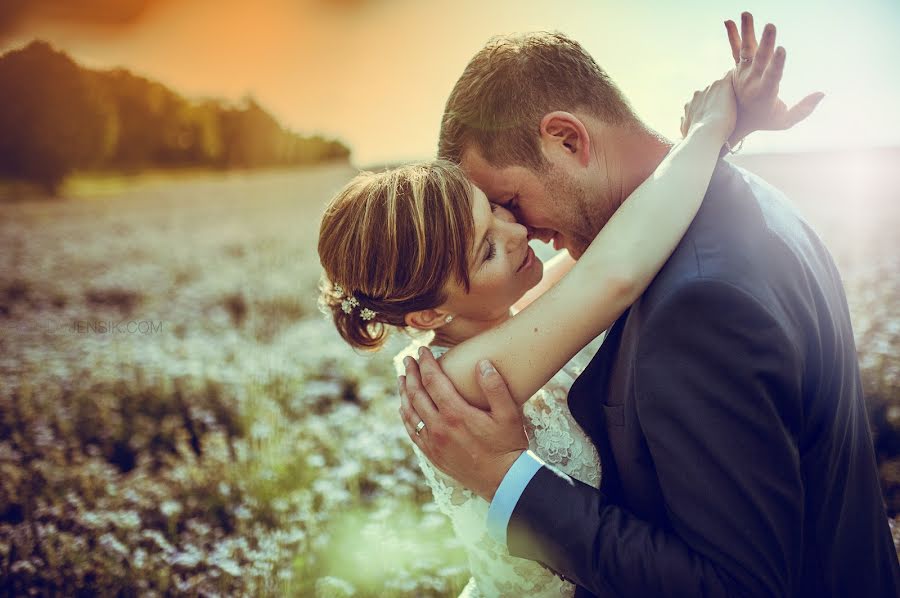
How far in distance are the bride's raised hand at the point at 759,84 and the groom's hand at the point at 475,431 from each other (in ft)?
4.07

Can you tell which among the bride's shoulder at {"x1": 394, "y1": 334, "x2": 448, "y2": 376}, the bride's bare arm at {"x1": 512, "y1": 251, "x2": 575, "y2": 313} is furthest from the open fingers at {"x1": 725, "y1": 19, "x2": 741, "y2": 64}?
the bride's shoulder at {"x1": 394, "y1": 334, "x2": 448, "y2": 376}

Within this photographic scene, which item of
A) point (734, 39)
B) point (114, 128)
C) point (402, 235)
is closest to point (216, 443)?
point (402, 235)

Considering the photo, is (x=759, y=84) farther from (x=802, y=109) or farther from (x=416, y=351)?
(x=416, y=351)

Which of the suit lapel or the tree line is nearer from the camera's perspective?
the suit lapel

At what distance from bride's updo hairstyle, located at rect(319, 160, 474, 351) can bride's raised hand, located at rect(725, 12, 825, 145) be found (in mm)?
996

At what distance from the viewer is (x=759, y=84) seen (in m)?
2.12

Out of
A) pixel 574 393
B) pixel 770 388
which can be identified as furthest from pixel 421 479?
pixel 770 388

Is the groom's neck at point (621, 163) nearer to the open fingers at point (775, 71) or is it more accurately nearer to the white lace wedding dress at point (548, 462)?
the open fingers at point (775, 71)

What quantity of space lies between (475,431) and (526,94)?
52.0 inches

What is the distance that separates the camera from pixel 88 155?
138 ft

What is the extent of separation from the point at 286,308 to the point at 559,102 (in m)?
6.93

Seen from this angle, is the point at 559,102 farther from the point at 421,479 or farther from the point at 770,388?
the point at 421,479

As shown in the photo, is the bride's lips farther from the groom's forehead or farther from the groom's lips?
the groom's forehead

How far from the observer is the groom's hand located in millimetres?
2039
